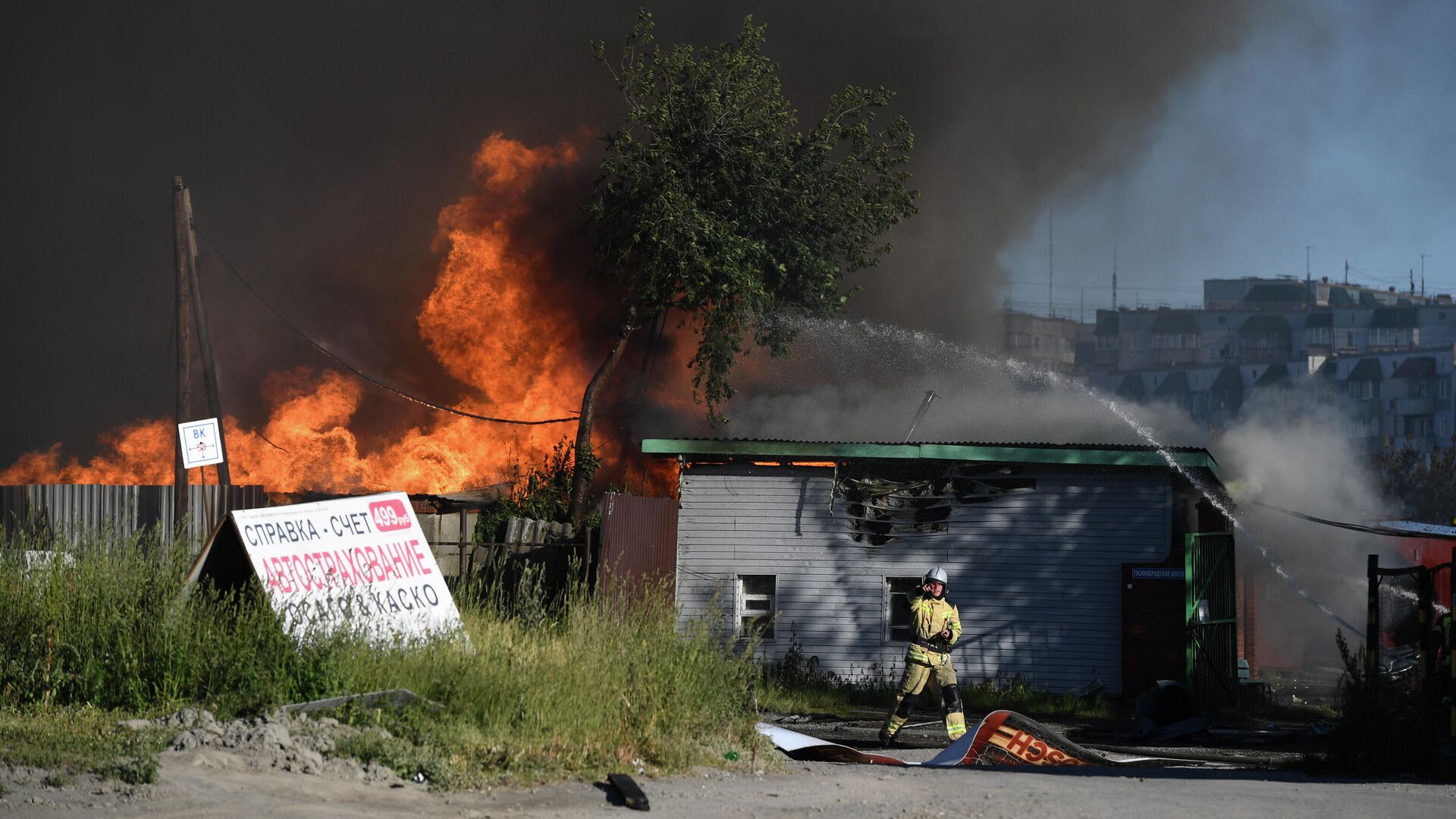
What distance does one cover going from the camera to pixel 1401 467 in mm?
64312

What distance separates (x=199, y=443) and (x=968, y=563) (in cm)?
963

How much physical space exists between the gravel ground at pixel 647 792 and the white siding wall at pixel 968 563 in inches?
351

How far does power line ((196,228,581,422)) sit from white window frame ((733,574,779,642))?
34.5 feet

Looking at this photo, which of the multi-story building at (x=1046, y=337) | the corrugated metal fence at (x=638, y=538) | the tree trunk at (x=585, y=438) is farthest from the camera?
the multi-story building at (x=1046, y=337)

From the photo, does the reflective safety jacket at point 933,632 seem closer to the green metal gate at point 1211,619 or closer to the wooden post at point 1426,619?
the wooden post at point 1426,619

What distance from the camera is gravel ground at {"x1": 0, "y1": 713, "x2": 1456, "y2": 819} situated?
7.05 m

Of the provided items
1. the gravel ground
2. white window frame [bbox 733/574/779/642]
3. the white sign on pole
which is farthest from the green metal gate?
the white sign on pole

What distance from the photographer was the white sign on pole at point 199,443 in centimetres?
1669

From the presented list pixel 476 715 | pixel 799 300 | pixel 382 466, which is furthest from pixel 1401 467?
pixel 476 715

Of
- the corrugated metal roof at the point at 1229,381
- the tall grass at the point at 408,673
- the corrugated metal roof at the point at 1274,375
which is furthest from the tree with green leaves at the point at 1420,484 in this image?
the tall grass at the point at 408,673

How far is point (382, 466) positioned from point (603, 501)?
13.4m

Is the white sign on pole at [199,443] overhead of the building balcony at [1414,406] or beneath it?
beneath

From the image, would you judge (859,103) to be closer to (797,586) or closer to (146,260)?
(797,586)

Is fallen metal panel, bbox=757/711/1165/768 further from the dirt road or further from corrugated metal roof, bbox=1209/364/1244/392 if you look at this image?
corrugated metal roof, bbox=1209/364/1244/392
